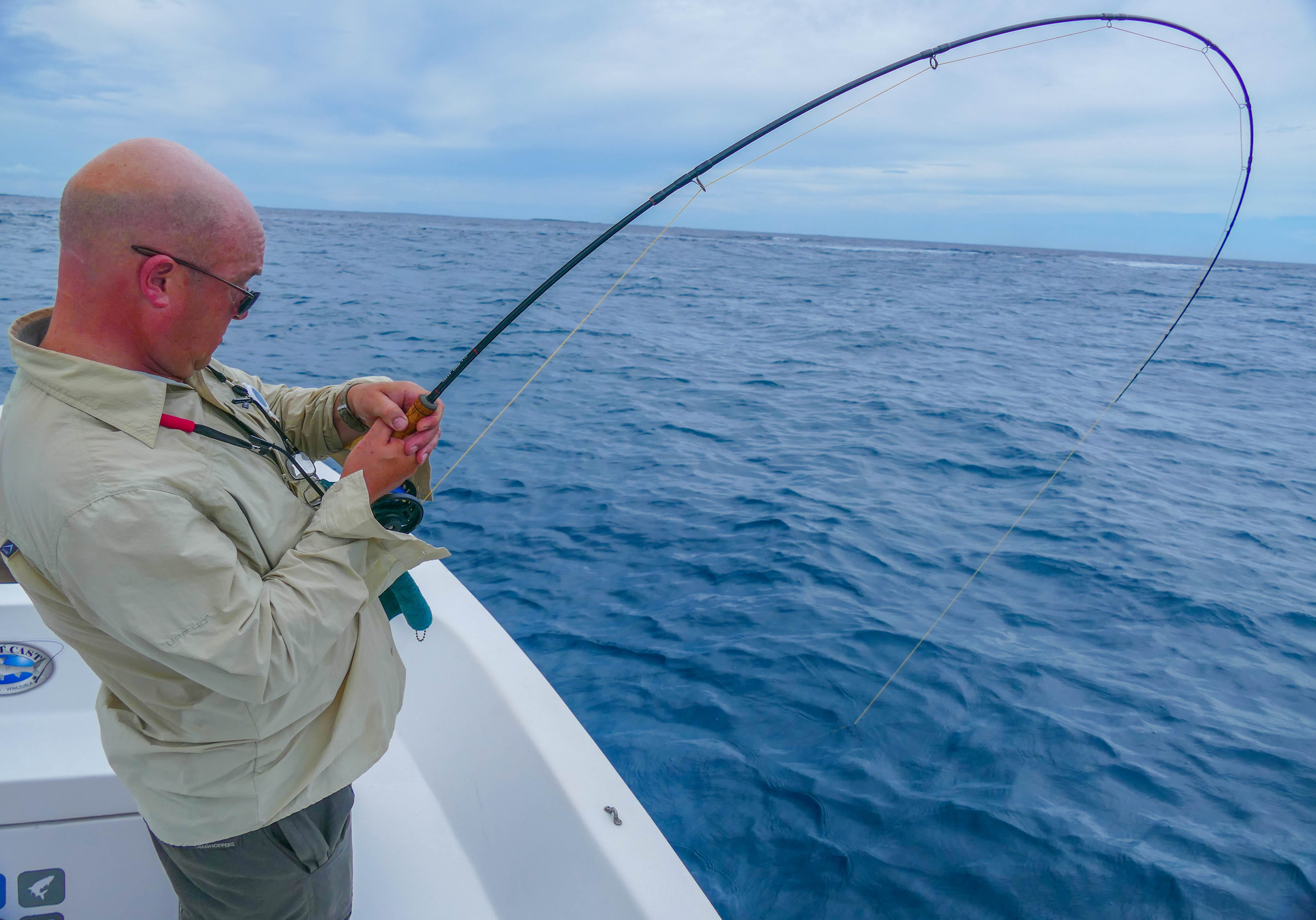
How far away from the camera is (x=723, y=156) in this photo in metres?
2.11

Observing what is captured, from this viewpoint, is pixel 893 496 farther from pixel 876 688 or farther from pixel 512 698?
pixel 512 698

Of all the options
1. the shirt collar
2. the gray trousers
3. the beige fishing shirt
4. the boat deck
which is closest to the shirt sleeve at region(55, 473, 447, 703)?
the beige fishing shirt

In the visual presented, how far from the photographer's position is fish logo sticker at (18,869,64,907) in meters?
1.71

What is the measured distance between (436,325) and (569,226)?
68.1 meters

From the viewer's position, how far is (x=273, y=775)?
1146 mm

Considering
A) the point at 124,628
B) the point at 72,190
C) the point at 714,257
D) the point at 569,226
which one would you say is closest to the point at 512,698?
the point at 124,628

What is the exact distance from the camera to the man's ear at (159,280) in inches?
37.8

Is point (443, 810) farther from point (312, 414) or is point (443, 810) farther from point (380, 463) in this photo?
point (380, 463)

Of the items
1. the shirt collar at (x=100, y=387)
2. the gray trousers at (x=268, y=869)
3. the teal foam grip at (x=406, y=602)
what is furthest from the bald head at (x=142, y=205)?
the gray trousers at (x=268, y=869)

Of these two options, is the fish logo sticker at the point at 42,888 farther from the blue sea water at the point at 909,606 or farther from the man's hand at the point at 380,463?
the man's hand at the point at 380,463

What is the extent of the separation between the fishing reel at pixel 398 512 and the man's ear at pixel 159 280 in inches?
17.2

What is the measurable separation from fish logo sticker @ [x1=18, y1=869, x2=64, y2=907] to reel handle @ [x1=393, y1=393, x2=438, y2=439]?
140 centimetres

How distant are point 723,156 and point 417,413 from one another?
124cm

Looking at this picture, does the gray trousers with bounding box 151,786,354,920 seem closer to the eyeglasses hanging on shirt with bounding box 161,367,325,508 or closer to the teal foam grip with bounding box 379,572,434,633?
the teal foam grip with bounding box 379,572,434,633
